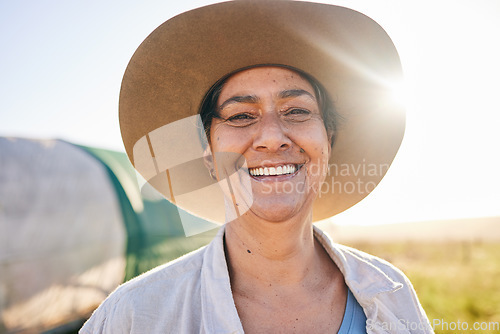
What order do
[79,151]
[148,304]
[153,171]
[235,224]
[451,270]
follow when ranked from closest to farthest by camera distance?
[148,304], [235,224], [153,171], [79,151], [451,270]

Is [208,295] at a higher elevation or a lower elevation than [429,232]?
higher

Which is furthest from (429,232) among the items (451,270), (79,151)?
(79,151)

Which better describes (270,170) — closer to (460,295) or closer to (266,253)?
(266,253)

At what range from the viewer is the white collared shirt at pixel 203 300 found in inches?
67.1

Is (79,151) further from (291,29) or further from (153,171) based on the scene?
(291,29)

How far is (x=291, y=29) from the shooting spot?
1958 millimetres

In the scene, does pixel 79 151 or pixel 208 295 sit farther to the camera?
pixel 79 151

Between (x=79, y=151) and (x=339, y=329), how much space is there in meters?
5.51

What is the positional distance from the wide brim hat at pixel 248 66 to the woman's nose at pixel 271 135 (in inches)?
12.9

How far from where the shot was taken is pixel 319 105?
221 cm

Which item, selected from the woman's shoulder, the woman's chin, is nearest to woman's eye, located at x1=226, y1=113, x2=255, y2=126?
the woman's chin

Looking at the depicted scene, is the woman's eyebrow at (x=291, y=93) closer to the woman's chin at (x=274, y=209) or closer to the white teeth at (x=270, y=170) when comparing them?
the white teeth at (x=270, y=170)

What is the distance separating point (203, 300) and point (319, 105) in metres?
1.21

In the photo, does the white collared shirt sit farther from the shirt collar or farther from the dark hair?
the dark hair
